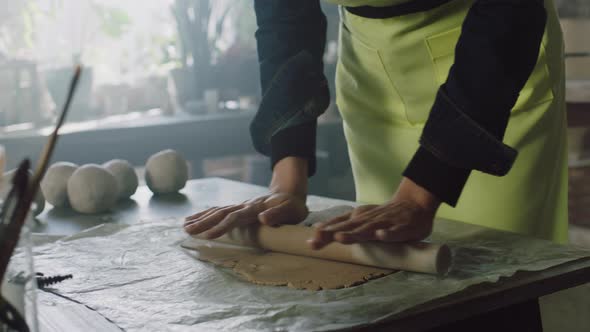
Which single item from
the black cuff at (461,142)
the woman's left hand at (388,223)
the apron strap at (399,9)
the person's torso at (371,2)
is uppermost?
the person's torso at (371,2)

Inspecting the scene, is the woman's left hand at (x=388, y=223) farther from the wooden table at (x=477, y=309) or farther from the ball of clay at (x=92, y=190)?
the ball of clay at (x=92, y=190)

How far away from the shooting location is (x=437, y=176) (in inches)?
37.7

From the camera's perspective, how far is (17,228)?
1.47 feet

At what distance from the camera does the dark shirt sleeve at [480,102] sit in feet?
3.14

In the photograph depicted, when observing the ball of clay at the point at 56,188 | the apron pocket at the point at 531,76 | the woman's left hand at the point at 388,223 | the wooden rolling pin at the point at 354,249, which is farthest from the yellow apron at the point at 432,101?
the ball of clay at the point at 56,188

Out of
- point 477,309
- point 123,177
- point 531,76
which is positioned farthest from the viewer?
point 123,177

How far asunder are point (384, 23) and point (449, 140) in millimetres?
366

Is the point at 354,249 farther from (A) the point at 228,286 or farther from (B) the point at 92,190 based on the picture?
(B) the point at 92,190

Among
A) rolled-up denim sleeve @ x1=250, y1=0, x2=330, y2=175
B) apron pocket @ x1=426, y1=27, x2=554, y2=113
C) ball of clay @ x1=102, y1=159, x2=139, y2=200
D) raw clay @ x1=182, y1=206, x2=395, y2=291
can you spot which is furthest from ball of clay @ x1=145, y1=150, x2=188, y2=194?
Result: apron pocket @ x1=426, y1=27, x2=554, y2=113

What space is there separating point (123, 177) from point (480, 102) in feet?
2.71

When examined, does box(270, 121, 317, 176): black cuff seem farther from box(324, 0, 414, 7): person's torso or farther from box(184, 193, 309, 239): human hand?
box(324, 0, 414, 7): person's torso

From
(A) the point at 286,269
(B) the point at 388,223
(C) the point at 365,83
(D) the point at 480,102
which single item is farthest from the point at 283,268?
(C) the point at 365,83

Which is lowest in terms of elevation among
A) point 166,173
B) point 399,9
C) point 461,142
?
point 166,173

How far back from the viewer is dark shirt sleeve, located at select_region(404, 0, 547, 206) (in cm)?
96
